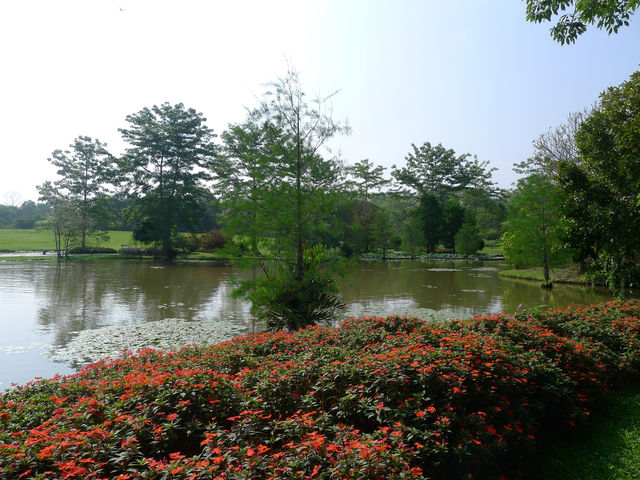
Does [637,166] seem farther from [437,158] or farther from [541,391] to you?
[437,158]

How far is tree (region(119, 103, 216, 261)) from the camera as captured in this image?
1506 inches

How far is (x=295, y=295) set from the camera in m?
9.06

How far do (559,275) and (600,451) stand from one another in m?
20.0

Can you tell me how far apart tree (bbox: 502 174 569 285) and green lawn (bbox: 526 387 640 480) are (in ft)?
52.7

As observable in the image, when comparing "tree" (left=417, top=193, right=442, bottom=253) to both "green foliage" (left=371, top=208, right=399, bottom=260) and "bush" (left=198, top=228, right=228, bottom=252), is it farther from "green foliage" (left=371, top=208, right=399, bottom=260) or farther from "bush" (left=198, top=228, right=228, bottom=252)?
"bush" (left=198, top=228, right=228, bottom=252)

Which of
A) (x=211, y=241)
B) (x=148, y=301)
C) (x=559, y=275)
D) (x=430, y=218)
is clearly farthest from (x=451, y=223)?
(x=148, y=301)

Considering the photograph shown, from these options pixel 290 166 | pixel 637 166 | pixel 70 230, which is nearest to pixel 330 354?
pixel 290 166

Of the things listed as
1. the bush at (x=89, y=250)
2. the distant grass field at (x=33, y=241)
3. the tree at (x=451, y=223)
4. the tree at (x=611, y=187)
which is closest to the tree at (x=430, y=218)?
the tree at (x=451, y=223)

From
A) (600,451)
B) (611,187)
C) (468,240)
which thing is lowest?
(600,451)

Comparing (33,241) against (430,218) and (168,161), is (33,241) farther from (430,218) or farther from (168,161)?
(430,218)

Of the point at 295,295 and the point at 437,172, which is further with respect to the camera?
the point at 437,172

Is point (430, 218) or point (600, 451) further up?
point (430, 218)

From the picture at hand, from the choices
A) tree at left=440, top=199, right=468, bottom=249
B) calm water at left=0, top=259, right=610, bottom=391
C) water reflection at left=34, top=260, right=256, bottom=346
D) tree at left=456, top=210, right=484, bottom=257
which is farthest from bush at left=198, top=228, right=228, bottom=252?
tree at left=440, top=199, right=468, bottom=249

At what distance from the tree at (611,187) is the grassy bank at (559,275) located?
10082 millimetres
